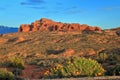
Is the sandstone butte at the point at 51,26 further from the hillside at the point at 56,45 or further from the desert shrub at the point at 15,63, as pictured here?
the desert shrub at the point at 15,63

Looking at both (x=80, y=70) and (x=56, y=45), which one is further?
(x=56, y=45)

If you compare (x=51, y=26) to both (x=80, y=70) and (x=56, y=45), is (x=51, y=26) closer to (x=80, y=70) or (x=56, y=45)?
(x=56, y=45)

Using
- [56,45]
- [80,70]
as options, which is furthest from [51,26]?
[80,70]

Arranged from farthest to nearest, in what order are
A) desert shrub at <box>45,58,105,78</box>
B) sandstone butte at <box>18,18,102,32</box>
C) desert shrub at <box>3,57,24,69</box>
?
sandstone butte at <box>18,18,102,32</box>
desert shrub at <box>3,57,24,69</box>
desert shrub at <box>45,58,105,78</box>

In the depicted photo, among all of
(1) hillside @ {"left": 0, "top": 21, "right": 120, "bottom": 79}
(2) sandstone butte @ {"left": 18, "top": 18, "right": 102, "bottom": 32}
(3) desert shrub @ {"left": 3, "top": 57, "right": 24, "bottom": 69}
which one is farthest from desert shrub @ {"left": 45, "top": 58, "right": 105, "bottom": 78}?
(2) sandstone butte @ {"left": 18, "top": 18, "right": 102, "bottom": 32}

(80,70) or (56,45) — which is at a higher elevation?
(80,70)

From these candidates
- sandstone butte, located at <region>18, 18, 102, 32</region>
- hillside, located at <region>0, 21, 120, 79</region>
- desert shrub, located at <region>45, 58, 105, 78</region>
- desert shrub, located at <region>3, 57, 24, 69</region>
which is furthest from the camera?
sandstone butte, located at <region>18, 18, 102, 32</region>

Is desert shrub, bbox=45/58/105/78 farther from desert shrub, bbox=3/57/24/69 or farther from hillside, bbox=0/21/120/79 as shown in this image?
hillside, bbox=0/21/120/79

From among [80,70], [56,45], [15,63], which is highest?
[80,70]

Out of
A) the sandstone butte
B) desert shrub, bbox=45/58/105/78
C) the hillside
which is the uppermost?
the sandstone butte

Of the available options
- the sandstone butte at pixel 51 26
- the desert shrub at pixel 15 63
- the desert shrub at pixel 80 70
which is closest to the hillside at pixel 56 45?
the sandstone butte at pixel 51 26

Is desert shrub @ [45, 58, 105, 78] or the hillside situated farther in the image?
the hillside

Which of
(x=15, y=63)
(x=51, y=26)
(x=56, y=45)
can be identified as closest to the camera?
(x=15, y=63)

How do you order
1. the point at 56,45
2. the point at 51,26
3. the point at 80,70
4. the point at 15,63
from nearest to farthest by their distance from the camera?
the point at 80,70 < the point at 15,63 < the point at 56,45 < the point at 51,26
